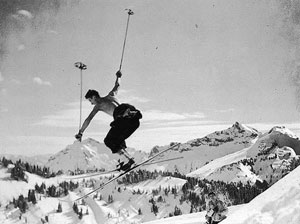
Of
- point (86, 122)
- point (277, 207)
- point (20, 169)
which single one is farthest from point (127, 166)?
point (20, 169)

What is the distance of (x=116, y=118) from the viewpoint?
7133mm

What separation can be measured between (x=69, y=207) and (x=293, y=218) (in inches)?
1667

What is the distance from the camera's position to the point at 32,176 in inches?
1725

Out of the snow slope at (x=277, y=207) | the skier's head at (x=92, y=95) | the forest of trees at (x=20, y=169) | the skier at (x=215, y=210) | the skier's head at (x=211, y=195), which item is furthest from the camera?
the forest of trees at (x=20, y=169)

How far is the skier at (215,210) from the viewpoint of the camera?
804 cm

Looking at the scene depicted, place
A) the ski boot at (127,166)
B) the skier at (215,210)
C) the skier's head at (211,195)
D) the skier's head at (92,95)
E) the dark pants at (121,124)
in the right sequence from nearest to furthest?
the dark pants at (121,124)
the skier's head at (92,95)
the ski boot at (127,166)
the skier at (215,210)
the skier's head at (211,195)

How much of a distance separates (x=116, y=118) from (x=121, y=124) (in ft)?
0.62

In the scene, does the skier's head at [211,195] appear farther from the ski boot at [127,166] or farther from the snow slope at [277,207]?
the ski boot at [127,166]

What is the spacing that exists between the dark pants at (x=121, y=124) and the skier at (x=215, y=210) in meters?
3.19

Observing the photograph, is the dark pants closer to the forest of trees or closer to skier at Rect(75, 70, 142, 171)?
skier at Rect(75, 70, 142, 171)

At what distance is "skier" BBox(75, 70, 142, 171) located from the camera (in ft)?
23.4

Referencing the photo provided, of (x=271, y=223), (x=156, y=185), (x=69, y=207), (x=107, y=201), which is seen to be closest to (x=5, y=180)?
(x=69, y=207)

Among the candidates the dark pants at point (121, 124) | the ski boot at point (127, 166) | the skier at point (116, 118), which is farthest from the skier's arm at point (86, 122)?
the ski boot at point (127, 166)

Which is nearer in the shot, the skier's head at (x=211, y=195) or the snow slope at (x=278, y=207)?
the snow slope at (x=278, y=207)
